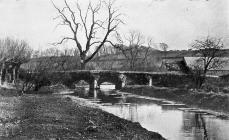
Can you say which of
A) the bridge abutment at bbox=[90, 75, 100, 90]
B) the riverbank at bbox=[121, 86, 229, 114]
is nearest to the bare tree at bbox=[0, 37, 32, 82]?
the riverbank at bbox=[121, 86, 229, 114]

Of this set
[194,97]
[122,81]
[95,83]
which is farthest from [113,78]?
[194,97]

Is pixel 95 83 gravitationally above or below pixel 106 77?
below

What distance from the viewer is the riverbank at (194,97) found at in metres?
28.1

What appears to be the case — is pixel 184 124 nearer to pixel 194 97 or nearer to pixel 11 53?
pixel 194 97

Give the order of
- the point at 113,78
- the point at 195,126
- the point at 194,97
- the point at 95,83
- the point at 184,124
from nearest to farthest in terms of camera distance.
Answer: the point at 195,126, the point at 184,124, the point at 194,97, the point at 95,83, the point at 113,78

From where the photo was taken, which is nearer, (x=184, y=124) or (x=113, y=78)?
(x=184, y=124)

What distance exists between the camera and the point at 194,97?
33875mm

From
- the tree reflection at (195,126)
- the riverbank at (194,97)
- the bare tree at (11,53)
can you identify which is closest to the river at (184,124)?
the tree reflection at (195,126)

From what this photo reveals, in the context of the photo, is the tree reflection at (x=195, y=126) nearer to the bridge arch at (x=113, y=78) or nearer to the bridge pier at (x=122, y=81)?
the bridge pier at (x=122, y=81)

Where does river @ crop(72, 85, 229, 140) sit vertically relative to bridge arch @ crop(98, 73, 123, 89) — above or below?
below

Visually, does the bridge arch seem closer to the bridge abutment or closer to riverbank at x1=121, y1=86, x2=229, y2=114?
the bridge abutment

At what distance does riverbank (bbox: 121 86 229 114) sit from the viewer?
92.3 ft

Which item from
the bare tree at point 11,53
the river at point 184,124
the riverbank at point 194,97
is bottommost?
the river at point 184,124

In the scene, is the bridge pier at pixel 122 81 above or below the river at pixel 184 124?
above
